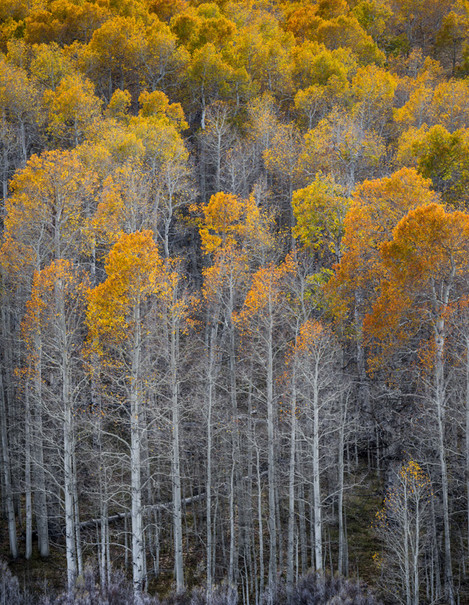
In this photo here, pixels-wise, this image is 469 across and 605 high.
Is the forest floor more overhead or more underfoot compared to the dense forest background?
more underfoot

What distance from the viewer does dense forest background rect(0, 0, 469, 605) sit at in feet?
53.4

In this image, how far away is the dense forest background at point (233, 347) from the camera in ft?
53.4

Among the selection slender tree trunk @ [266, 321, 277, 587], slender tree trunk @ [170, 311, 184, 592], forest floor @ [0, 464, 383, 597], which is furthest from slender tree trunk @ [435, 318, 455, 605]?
slender tree trunk @ [170, 311, 184, 592]

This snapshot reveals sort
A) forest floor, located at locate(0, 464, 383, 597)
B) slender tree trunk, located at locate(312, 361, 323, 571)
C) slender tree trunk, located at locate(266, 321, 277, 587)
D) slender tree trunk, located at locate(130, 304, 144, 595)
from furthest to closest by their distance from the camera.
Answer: forest floor, located at locate(0, 464, 383, 597) < slender tree trunk, located at locate(266, 321, 277, 587) < slender tree trunk, located at locate(312, 361, 323, 571) < slender tree trunk, located at locate(130, 304, 144, 595)

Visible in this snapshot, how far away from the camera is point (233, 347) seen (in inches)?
803

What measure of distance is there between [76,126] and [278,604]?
28486 millimetres

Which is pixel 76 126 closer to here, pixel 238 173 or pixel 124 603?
pixel 238 173

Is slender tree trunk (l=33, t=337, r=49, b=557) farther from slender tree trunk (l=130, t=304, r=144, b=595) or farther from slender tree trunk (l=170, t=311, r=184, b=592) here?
slender tree trunk (l=170, t=311, r=184, b=592)

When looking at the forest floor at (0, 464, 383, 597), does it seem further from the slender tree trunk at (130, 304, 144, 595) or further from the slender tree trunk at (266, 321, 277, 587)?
the slender tree trunk at (130, 304, 144, 595)

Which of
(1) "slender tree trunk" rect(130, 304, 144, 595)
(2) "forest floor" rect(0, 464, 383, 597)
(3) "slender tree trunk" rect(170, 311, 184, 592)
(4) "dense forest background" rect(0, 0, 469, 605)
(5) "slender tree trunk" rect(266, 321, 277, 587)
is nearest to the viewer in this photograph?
(1) "slender tree trunk" rect(130, 304, 144, 595)

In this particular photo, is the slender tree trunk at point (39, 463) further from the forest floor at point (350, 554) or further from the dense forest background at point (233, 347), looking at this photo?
the forest floor at point (350, 554)

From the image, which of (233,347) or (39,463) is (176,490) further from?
(233,347)

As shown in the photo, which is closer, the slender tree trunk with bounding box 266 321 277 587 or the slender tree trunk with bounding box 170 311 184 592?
the slender tree trunk with bounding box 170 311 184 592

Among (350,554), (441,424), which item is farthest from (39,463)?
(441,424)
